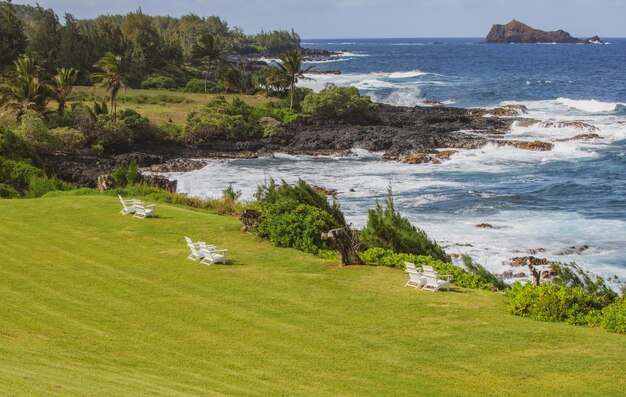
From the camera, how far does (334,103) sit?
63781 millimetres

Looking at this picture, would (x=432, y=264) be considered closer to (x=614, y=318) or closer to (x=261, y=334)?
(x=614, y=318)

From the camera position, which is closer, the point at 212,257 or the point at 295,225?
the point at 212,257

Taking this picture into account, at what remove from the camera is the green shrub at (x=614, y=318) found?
15.8 meters

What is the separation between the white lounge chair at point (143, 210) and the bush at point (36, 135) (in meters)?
20.8

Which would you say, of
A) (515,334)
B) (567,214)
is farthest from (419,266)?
(567,214)

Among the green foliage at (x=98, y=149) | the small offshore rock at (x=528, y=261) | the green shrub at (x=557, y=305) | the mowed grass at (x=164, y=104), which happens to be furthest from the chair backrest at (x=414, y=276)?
the mowed grass at (x=164, y=104)

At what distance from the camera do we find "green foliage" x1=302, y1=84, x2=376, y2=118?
6347 centimetres

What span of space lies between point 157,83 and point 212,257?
212ft

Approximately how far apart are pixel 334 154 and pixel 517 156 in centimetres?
1307

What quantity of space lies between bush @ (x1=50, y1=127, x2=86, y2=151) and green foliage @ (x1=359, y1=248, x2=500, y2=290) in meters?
31.3

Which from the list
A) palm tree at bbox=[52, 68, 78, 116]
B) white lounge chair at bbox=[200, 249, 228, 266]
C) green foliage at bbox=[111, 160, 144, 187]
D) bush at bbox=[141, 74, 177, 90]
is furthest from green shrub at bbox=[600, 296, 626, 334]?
bush at bbox=[141, 74, 177, 90]

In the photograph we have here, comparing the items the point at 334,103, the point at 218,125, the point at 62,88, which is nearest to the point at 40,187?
the point at 62,88

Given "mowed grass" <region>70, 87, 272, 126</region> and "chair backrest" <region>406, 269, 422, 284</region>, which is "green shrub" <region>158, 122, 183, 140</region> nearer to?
"mowed grass" <region>70, 87, 272, 126</region>

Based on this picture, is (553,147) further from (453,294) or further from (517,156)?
(453,294)
